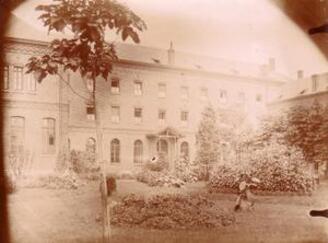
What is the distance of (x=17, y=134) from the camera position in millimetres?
2689

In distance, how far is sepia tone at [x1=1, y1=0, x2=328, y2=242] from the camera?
8.89ft

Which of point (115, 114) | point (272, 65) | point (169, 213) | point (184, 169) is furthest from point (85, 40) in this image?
point (272, 65)

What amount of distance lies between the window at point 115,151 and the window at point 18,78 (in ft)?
1.70

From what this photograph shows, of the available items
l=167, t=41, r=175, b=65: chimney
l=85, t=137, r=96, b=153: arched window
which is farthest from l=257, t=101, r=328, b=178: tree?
l=85, t=137, r=96, b=153: arched window

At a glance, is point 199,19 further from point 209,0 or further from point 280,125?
point 280,125

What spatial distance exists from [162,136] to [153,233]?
492 millimetres

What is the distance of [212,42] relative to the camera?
3033 mm

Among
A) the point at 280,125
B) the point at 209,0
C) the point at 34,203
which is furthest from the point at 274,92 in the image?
the point at 34,203

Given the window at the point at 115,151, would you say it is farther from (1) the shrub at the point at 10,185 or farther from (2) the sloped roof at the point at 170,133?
(1) the shrub at the point at 10,185

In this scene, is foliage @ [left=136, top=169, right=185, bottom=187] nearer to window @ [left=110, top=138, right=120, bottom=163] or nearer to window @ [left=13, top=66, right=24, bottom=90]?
window @ [left=110, top=138, right=120, bottom=163]

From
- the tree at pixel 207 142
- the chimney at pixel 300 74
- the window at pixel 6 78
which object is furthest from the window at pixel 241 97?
the window at pixel 6 78

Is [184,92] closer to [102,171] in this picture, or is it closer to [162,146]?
[162,146]

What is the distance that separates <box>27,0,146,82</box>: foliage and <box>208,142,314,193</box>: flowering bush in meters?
0.85

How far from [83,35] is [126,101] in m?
0.39
